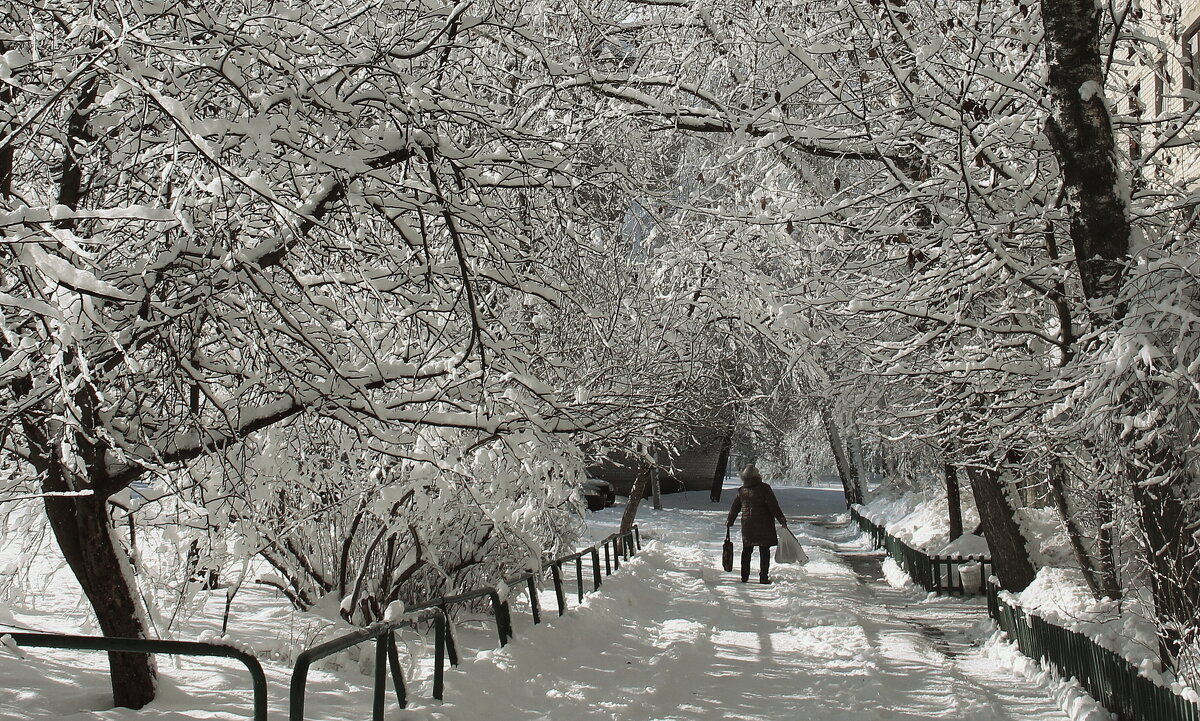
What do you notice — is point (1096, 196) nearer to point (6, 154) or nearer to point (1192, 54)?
point (1192, 54)

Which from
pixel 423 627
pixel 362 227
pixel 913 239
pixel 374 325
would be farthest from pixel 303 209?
pixel 423 627

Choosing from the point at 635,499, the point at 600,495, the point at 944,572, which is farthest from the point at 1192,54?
the point at 600,495

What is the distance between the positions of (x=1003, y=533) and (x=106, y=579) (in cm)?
915

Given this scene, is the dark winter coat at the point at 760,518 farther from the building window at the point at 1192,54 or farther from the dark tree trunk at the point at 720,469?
the dark tree trunk at the point at 720,469

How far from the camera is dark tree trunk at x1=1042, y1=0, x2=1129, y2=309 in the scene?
5496 millimetres

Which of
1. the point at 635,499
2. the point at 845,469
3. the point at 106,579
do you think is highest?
the point at 845,469

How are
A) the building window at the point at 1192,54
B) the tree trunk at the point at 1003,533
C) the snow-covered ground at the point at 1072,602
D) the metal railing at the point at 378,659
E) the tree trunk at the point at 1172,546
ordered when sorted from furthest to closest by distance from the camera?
the tree trunk at the point at 1003,533
the snow-covered ground at the point at 1072,602
the building window at the point at 1192,54
the tree trunk at the point at 1172,546
the metal railing at the point at 378,659

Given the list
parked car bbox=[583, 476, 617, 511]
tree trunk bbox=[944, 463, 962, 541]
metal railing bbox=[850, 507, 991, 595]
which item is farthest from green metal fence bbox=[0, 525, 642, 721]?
parked car bbox=[583, 476, 617, 511]

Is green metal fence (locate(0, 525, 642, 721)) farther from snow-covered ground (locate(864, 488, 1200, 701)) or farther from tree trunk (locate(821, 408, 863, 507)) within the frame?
tree trunk (locate(821, 408, 863, 507))

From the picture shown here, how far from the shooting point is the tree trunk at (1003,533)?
35.1 feet

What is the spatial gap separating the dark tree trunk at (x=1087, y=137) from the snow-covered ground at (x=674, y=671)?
2882 mm

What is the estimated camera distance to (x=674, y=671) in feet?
24.9

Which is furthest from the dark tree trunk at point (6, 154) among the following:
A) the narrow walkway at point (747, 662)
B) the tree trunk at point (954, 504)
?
the tree trunk at point (954, 504)

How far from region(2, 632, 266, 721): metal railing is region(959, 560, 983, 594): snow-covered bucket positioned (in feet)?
36.4
